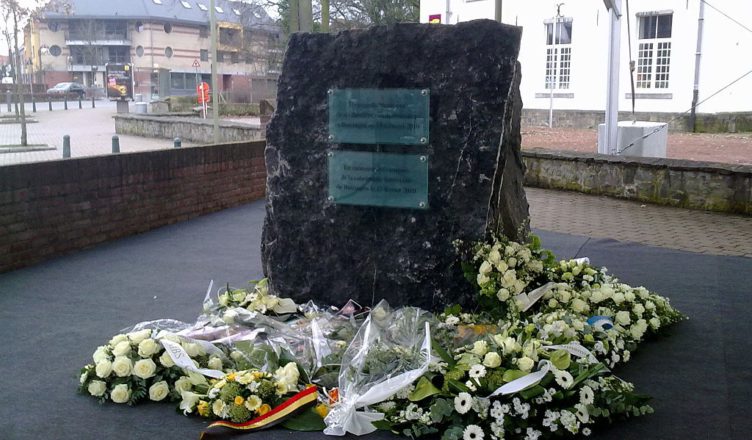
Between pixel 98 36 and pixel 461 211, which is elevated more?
pixel 98 36

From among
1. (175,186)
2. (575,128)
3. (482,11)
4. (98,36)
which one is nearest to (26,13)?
(482,11)

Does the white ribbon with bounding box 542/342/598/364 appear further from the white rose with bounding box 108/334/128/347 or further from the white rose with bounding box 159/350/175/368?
the white rose with bounding box 108/334/128/347

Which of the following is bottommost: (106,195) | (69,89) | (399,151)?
(106,195)

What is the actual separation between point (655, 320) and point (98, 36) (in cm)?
7851

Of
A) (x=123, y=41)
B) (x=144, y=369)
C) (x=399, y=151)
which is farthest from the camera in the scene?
(x=123, y=41)

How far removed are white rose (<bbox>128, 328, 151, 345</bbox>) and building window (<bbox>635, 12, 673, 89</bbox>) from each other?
28.7 m

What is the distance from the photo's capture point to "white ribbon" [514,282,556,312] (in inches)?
204

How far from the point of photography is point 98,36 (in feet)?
251

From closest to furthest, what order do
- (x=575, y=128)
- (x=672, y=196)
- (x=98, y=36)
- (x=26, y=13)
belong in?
1. (x=672, y=196)
2. (x=575, y=128)
3. (x=26, y=13)
4. (x=98, y=36)

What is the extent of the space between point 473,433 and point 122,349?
6.51 ft

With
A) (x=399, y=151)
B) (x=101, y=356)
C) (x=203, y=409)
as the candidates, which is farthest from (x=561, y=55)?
(x=203, y=409)

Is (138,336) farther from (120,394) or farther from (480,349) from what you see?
(480,349)

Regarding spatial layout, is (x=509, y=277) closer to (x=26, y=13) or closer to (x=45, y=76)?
(x=26, y=13)

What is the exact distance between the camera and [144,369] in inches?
169
